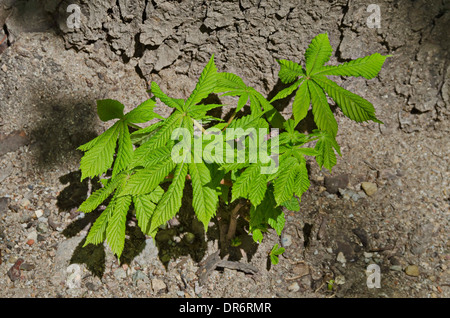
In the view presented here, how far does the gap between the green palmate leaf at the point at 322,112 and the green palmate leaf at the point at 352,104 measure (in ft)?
0.15

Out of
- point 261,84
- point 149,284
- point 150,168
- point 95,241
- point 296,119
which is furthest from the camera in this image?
point 261,84

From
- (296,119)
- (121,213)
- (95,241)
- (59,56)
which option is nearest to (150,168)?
(121,213)

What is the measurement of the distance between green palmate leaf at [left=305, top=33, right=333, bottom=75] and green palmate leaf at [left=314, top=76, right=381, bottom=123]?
0.10 m

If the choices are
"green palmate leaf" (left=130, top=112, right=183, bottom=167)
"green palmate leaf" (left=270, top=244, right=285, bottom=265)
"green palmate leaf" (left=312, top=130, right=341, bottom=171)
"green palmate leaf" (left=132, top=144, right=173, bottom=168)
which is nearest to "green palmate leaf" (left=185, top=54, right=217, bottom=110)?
"green palmate leaf" (left=130, top=112, right=183, bottom=167)

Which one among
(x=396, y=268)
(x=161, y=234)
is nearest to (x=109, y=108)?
(x=161, y=234)

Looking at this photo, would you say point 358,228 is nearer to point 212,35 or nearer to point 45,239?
point 212,35

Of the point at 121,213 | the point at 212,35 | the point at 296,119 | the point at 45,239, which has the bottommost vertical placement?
the point at 45,239

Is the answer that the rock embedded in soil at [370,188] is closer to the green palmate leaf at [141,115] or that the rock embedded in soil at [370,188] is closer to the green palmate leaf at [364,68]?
the green palmate leaf at [364,68]

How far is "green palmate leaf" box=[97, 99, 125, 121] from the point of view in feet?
5.45

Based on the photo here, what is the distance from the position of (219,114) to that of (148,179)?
917 mm

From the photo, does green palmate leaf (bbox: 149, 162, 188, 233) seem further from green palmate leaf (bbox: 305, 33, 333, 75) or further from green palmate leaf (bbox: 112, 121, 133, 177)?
green palmate leaf (bbox: 305, 33, 333, 75)

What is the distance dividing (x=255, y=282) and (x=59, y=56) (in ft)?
6.10

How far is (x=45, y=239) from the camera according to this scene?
203 centimetres

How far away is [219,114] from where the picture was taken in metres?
2.27
